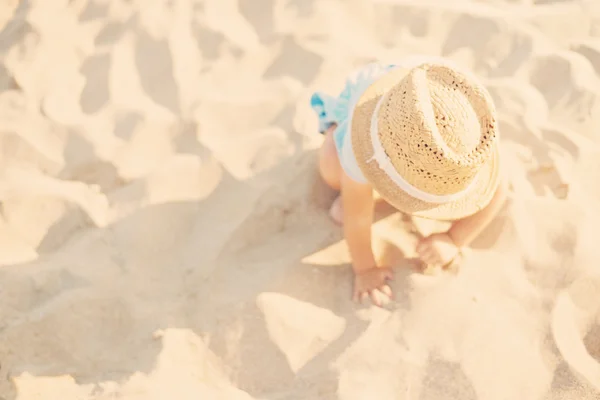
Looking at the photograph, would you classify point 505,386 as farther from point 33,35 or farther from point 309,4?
point 33,35

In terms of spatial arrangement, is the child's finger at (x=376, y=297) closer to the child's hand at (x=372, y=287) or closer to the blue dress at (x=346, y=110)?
the child's hand at (x=372, y=287)

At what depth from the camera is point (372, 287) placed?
155cm

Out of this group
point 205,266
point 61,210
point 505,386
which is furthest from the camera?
point 61,210

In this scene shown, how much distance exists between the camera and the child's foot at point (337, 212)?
172cm

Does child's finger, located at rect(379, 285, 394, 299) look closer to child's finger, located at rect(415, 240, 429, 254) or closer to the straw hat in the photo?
child's finger, located at rect(415, 240, 429, 254)

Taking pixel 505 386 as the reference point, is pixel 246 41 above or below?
above

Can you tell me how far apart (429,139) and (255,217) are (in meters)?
0.72

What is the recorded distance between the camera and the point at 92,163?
6.29 feet

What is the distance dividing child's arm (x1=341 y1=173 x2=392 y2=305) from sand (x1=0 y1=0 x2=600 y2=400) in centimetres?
5

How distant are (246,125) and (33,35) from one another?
3.19ft

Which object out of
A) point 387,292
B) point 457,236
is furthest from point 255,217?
point 457,236

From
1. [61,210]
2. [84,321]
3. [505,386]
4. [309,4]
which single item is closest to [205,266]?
[84,321]

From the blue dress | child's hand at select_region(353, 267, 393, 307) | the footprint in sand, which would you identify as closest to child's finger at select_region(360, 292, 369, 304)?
child's hand at select_region(353, 267, 393, 307)

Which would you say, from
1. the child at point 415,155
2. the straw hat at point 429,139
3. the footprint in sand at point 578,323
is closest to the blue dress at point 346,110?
the child at point 415,155
